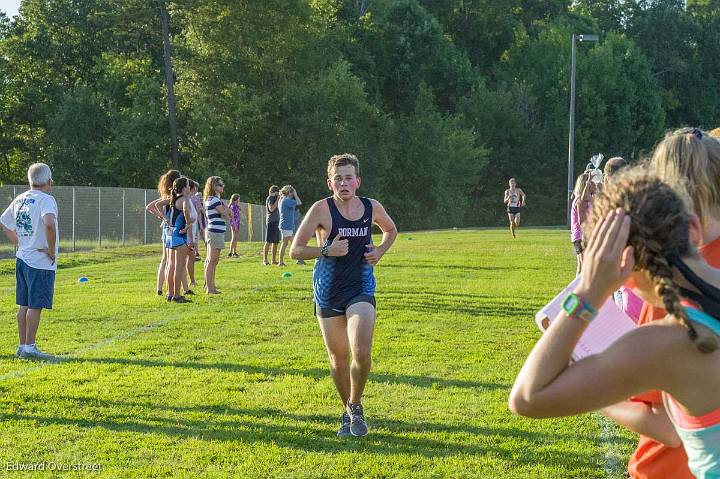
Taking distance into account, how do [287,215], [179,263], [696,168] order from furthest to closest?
[287,215], [179,263], [696,168]

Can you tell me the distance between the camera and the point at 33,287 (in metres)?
10.2

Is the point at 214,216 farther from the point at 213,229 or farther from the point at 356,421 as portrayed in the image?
the point at 356,421

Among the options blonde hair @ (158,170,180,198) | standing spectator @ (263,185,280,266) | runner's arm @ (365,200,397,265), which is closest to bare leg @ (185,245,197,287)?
blonde hair @ (158,170,180,198)

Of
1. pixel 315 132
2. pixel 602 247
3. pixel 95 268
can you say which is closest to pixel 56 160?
pixel 315 132

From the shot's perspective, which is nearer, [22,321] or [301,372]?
[301,372]

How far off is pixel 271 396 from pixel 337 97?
48967 millimetres

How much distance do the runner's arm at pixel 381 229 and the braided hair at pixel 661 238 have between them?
4711 millimetres

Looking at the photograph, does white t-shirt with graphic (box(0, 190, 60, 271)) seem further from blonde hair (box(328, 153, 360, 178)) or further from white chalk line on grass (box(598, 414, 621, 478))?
white chalk line on grass (box(598, 414, 621, 478))

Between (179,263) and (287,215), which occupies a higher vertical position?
(287,215)

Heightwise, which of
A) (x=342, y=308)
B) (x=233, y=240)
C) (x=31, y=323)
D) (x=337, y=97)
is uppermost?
(x=337, y=97)

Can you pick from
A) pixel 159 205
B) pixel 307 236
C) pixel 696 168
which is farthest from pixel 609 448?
pixel 159 205

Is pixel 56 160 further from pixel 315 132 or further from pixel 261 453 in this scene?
pixel 261 453

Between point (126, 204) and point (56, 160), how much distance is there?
19752 mm

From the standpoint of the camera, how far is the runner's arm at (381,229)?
709 cm
